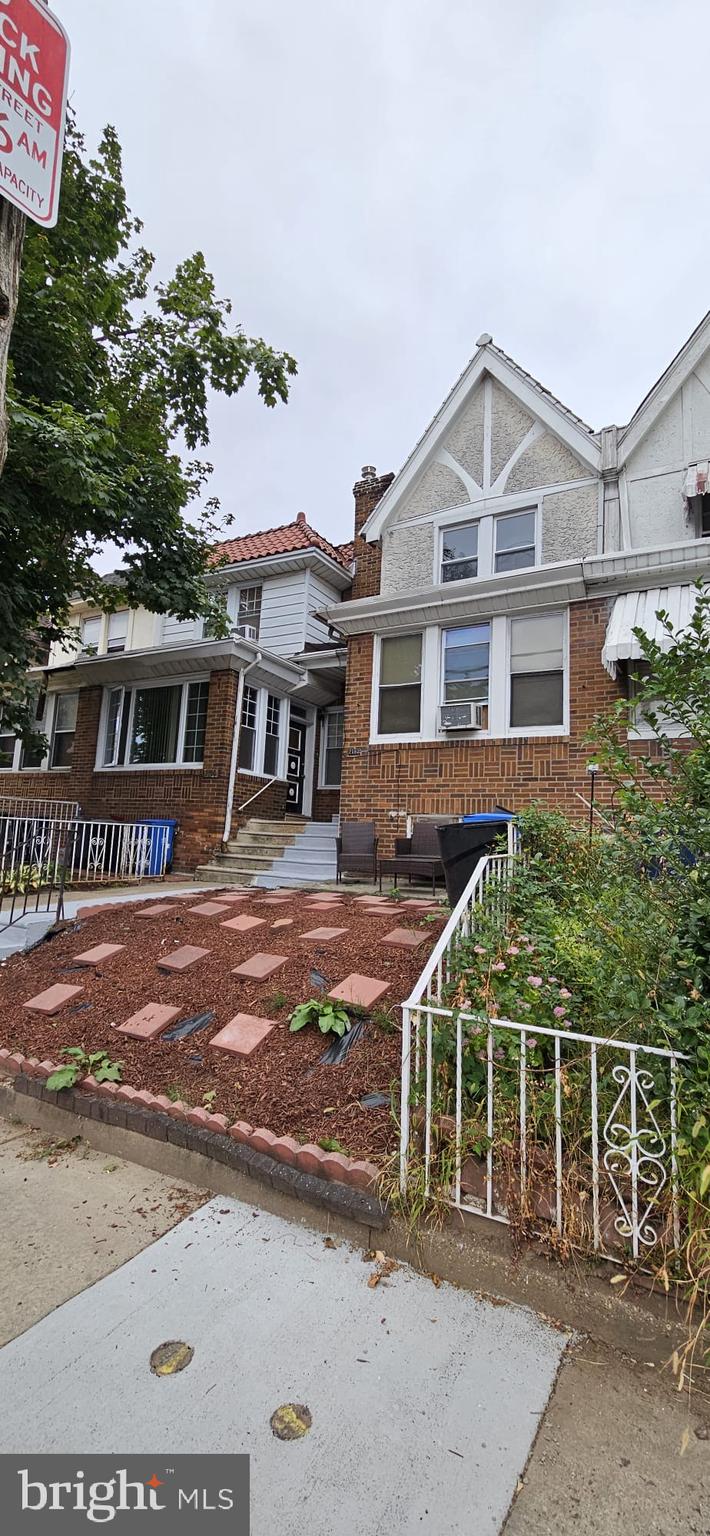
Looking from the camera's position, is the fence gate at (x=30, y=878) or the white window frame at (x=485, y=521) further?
the white window frame at (x=485, y=521)

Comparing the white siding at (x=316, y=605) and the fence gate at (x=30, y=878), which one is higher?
the white siding at (x=316, y=605)

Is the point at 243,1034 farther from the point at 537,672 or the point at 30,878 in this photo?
the point at 537,672

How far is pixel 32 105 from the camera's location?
2.83 metres

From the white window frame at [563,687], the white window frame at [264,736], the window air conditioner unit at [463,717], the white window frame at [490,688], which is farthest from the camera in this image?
the white window frame at [264,736]

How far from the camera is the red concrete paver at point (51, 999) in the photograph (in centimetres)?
433

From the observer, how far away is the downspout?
38.0 feet

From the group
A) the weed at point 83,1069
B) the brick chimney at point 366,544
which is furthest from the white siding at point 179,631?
the weed at point 83,1069

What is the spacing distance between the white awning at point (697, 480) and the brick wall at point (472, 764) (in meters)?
1.84

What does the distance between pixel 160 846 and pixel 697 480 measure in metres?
10.1

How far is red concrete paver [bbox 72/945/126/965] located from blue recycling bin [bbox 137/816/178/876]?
594cm

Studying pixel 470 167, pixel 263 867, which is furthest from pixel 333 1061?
pixel 470 167

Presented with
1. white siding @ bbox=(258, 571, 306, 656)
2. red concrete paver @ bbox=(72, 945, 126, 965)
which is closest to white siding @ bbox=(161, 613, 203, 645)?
white siding @ bbox=(258, 571, 306, 656)

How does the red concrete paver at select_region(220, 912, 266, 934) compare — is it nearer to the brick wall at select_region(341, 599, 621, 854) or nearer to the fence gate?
the fence gate

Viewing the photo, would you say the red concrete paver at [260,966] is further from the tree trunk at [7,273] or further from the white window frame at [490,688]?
the white window frame at [490,688]
